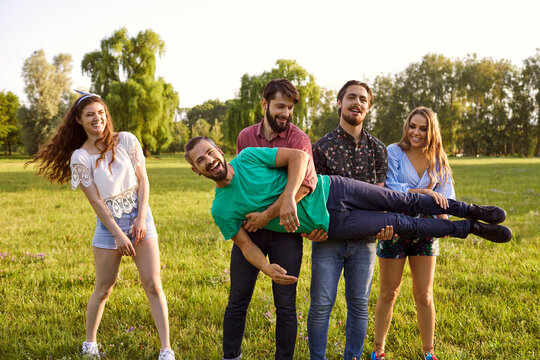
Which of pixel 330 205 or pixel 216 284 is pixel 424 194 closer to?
pixel 330 205

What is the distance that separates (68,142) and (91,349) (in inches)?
75.7

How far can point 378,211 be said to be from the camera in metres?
3.22

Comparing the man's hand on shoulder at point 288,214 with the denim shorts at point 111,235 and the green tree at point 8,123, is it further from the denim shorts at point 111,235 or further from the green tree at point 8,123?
the green tree at point 8,123

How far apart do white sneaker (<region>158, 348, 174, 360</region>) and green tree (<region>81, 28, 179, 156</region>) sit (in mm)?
34224

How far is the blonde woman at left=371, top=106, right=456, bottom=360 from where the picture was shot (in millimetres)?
3275

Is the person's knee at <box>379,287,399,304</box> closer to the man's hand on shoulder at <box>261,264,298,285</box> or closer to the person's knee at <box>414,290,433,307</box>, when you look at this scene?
the person's knee at <box>414,290,433,307</box>

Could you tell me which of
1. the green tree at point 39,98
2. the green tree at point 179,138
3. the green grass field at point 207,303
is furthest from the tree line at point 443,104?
the green grass field at point 207,303

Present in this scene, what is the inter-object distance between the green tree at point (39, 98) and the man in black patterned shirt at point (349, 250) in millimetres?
60387

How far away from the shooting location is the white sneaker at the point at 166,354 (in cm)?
333

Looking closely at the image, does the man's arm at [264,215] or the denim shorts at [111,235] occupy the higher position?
the man's arm at [264,215]

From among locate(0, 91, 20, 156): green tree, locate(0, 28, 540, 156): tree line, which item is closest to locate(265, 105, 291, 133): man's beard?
locate(0, 28, 540, 156): tree line

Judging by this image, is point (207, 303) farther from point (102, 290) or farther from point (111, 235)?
point (111, 235)

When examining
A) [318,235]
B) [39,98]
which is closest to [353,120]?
[318,235]

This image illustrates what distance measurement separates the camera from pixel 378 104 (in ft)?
208
